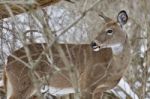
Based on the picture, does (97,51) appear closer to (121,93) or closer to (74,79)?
(121,93)

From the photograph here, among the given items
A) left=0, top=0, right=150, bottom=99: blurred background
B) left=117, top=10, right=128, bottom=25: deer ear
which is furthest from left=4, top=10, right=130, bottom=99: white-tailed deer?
left=0, top=0, right=150, bottom=99: blurred background

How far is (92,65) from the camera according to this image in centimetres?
780

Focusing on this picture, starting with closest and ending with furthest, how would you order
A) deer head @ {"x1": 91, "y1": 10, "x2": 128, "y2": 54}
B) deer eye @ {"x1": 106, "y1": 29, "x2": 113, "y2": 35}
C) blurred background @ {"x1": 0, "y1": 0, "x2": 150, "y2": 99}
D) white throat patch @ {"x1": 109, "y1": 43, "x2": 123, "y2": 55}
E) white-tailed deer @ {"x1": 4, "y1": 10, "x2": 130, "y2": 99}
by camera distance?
blurred background @ {"x1": 0, "y1": 0, "x2": 150, "y2": 99}, white-tailed deer @ {"x1": 4, "y1": 10, "x2": 130, "y2": 99}, deer head @ {"x1": 91, "y1": 10, "x2": 128, "y2": 54}, deer eye @ {"x1": 106, "y1": 29, "x2": 113, "y2": 35}, white throat patch @ {"x1": 109, "y1": 43, "x2": 123, "y2": 55}

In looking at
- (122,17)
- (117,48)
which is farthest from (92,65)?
(122,17)

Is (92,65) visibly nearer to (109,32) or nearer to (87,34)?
(109,32)

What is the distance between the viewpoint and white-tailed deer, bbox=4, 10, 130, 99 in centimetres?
725

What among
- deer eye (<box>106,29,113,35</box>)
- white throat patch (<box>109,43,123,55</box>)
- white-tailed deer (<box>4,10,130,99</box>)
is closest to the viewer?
white-tailed deer (<box>4,10,130,99</box>)

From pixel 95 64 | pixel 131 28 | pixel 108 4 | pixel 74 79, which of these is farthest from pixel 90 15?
pixel 74 79

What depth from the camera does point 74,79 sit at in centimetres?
402

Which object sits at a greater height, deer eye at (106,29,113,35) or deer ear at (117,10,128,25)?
deer ear at (117,10,128,25)

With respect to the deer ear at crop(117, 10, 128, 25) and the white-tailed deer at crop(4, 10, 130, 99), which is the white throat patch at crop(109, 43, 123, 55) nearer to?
the white-tailed deer at crop(4, 10, 130, 99)

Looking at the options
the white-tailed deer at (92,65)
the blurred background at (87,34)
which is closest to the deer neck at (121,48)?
the white-tailed deer at (92,65)

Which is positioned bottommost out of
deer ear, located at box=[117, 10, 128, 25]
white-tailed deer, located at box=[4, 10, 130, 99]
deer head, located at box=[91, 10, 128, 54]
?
white-tailed deer, located at box=[4, 10, 130, 99]

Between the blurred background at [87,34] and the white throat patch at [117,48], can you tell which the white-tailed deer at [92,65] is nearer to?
the white throat patch at [117,48]
